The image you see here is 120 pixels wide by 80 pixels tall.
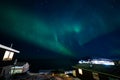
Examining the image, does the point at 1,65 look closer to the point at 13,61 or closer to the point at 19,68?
the point at 13,61

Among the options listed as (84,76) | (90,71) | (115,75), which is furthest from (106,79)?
(84,76)

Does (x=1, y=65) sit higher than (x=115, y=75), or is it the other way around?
(x=1, y=65)

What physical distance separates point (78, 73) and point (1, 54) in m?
21.0

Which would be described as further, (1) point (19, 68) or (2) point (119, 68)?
(1) point (19, 68)

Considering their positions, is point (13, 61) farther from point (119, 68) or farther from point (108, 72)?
point (119, 68)

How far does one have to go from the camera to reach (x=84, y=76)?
80.8ft

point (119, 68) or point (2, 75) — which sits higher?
point (119, 68)

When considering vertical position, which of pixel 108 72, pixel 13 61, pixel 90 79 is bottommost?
pixel 90 79

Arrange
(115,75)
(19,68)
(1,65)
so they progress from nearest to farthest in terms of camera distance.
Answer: (115,75) → (1,65) → (19,68)

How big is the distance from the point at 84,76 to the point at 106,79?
860 cm

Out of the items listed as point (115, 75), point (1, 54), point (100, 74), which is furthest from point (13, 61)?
point (115, 75)

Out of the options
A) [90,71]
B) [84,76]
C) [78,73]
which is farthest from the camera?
[78,73]

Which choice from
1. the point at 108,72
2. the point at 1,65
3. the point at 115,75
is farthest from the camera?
the point at 1,65

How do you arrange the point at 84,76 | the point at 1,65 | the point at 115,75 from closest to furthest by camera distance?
the point at 115,75 < the point at 1,65 < the point at 84,76
